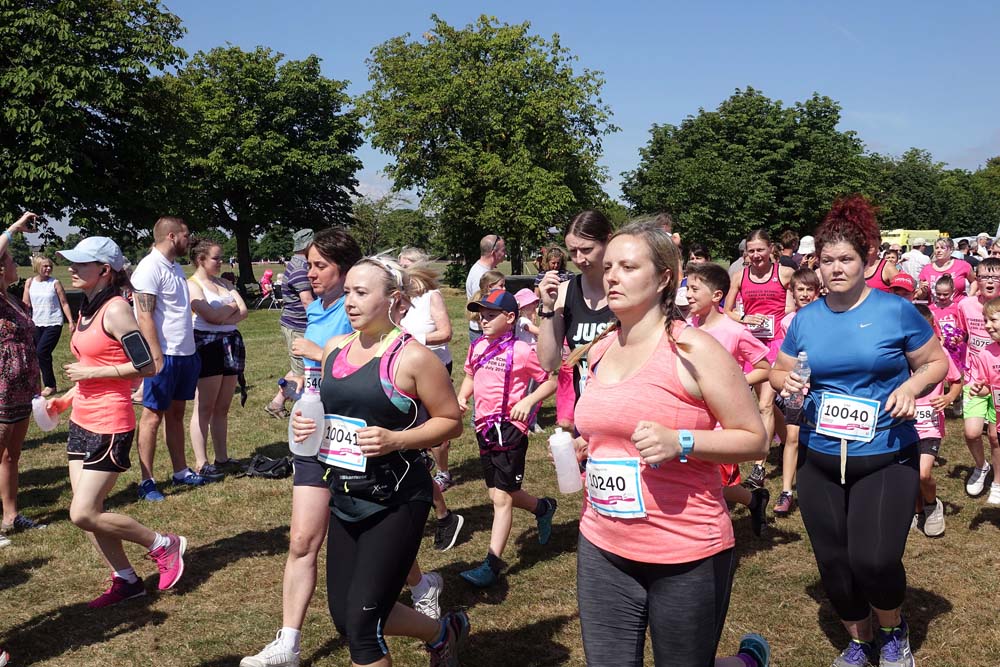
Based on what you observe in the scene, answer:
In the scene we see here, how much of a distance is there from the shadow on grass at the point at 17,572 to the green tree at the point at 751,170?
44722mm

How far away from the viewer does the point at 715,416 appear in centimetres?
257

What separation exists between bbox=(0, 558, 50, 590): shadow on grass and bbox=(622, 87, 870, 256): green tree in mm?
44722

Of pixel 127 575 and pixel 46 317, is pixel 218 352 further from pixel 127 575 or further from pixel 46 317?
pixel 46 317

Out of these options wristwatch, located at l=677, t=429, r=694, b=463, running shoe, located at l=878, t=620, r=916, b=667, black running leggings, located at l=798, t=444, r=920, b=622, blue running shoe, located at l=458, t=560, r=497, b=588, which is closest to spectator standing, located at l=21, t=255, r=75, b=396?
blue running shoe, located at l=458, t=560, r=497, b=588

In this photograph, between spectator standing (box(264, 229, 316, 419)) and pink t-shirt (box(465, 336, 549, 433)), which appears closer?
pink t-shirt (box(465, 336, 549, 433))

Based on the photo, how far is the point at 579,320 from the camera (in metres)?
4.50

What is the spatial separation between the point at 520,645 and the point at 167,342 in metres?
4.53

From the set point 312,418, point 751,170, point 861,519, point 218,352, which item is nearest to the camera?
point 312,418

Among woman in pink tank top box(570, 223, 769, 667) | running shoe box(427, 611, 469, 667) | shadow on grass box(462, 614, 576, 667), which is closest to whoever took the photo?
woman in pink tank top box(570, 223, 769, 667)

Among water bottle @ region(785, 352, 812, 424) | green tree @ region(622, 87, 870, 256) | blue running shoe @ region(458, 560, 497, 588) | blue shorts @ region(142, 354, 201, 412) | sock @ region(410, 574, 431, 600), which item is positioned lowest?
blue running shoe @ region(458, 560, 497, 588)

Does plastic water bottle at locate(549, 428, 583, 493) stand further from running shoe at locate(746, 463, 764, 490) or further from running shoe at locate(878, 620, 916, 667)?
running shoe at locate(746, 463, 764, 490)

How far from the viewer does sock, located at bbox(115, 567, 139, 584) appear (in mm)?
5078

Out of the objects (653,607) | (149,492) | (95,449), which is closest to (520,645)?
(653,607)

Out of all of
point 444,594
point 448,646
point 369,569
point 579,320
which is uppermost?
point 579,320
